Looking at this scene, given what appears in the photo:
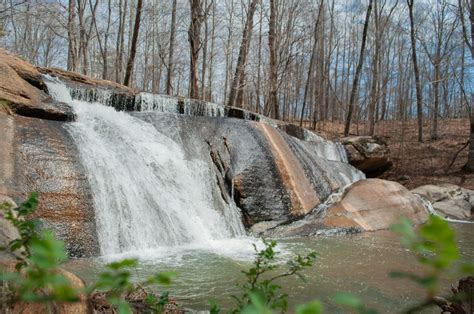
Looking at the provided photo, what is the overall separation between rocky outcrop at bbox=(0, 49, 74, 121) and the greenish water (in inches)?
132

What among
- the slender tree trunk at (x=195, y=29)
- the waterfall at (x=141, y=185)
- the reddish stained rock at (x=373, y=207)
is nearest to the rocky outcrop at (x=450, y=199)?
the reddish stained rock at (x=373, y=207)

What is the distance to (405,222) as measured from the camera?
0.60 metres

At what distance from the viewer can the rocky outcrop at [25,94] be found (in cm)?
692

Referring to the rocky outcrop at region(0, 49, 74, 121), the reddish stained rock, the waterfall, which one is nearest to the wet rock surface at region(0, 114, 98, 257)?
the waterfall

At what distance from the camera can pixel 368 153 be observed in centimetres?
1513

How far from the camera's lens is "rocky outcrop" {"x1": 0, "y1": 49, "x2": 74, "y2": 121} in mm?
6916

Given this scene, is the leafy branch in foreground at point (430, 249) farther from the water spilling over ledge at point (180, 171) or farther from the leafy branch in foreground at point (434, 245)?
the water spilling over ledge at point (180, 171)

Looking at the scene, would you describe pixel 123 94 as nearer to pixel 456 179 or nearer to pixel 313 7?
pixel 456 179

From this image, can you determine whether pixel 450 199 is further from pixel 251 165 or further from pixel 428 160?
pixel 251 165

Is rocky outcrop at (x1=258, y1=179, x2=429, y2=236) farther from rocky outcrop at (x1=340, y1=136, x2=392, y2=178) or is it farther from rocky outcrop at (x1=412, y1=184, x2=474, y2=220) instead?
rocky outcrop at (x1=340, y1=136, x2=392, y2=178)

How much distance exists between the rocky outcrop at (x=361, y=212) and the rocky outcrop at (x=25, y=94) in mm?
4697

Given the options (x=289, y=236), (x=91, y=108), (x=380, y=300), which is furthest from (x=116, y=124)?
(x=380, y=300)

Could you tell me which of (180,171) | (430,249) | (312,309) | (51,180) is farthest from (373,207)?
(312,309)

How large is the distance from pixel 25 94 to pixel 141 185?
2.80m
